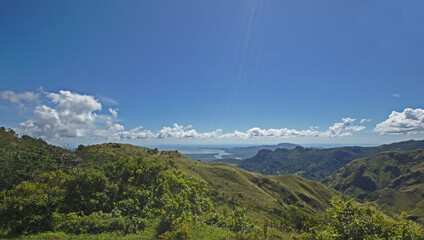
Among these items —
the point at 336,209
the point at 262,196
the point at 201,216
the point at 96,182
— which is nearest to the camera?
the point at 336,209

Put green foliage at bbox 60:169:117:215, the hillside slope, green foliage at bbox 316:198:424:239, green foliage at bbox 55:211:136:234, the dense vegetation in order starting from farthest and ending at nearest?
the hillside slope → green foliage at bbox 60:169:117:215 → green foliage at bbox 55:211:136:234 → the dense vegetation → green foliage at bbox 316:198:424:239

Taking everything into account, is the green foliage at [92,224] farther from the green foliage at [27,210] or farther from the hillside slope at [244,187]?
the hillside slope at [244,187]

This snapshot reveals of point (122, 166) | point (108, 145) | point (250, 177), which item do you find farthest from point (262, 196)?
point (108, 145)

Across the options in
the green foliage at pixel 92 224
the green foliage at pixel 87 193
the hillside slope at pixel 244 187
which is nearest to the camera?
the green foliage at pixel 92 224

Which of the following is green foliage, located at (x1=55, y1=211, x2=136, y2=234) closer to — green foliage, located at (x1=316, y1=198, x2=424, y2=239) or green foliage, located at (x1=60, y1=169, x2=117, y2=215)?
green foliage, located at (x1=60, y1=169, x2=117, y2=215)

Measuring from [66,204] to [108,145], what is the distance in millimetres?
145250

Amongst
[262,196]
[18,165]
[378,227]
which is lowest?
[262,196]

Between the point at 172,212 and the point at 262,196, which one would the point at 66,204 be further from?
the point at 262,196

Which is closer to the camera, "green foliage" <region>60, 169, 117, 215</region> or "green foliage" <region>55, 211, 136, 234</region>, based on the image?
"green foliage" <region>55, 211, 136, 234</region>

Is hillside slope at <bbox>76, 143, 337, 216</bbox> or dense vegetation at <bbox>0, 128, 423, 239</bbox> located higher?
dense vegetation at <bbox>0, 128, 423, 239</bbox>

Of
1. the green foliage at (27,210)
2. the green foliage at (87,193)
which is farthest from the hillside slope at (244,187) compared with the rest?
the green foliage at (27,210)

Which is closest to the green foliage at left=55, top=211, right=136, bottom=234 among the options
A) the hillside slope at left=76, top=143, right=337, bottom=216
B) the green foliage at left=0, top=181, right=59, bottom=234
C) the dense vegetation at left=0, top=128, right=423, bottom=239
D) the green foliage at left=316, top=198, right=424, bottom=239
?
the dense vegetation at left=0, top=128, right=423, bottom=239

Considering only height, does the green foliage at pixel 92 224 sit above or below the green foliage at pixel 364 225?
below

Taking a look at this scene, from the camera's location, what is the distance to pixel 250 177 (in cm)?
11812
